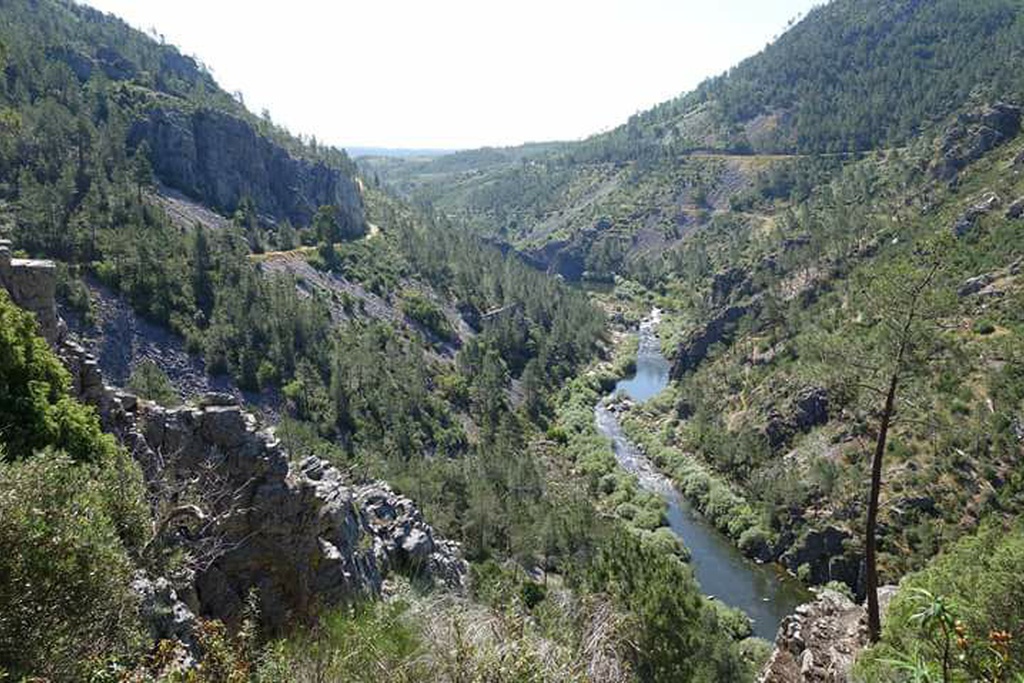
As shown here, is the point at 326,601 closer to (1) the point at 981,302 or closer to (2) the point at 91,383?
(2) the point at 91,383

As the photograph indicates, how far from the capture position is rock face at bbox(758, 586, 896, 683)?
24328 mm

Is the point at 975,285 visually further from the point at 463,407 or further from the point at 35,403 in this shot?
the point at 35,403

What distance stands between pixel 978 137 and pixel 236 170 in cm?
12059

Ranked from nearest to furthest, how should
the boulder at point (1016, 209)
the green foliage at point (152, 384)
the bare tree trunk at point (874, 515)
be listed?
the bare tree trunk at point (874, 515)
the green foliage at point (152, 384)
the boulder at point (1016, 209)

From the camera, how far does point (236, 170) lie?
12150 cm

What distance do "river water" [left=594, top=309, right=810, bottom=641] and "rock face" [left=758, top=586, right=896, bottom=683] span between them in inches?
781

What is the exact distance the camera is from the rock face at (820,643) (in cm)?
2433

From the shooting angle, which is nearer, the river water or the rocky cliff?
the rocky cliff

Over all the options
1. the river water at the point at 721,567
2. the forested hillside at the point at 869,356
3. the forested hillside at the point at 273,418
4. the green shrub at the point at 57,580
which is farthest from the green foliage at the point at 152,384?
the forested hillside at the point at 869,356

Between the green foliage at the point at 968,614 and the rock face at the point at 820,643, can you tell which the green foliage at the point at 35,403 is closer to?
the green foliage at the point at 968,614

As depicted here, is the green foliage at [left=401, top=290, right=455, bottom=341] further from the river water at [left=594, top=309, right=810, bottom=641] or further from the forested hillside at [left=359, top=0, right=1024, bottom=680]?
the river water at [left=594, top=309, right=810, bottom=641]

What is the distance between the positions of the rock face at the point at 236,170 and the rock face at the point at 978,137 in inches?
3989

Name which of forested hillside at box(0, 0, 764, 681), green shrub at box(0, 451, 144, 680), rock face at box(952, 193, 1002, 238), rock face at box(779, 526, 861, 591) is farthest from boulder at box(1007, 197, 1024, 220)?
green shrub at box(0, 451, 144, 680)

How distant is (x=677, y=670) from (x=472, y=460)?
40135 millimetres
